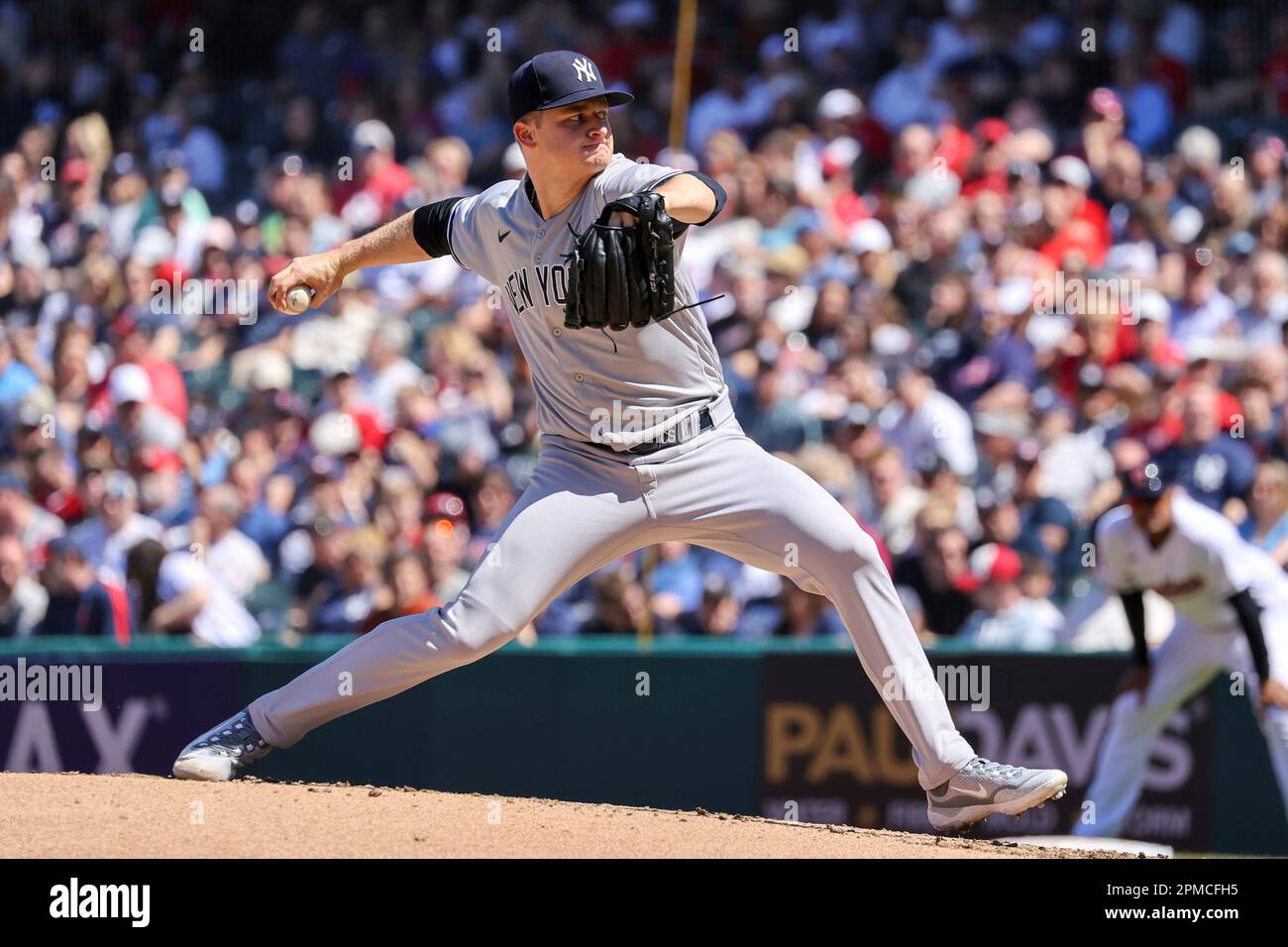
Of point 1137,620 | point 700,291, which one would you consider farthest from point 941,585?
point 700,291

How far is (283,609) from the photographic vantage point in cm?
945

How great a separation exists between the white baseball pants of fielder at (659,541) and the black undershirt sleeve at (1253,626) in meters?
3.82

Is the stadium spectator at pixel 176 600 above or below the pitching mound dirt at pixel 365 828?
above

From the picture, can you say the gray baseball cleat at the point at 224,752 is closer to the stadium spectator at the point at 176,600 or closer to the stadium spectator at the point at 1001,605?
the stadium spectator at the point at 176,600

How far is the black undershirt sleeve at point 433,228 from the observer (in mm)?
5375

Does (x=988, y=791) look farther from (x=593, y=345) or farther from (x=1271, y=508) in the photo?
(x=1271, y=508)

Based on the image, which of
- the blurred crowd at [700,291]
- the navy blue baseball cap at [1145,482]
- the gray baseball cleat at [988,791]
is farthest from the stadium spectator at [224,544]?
the gray baseball cleat at [988,791]

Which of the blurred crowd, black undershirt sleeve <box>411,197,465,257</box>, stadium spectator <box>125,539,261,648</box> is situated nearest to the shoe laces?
black undershirt sleeve <box>411,197,465,257</box>

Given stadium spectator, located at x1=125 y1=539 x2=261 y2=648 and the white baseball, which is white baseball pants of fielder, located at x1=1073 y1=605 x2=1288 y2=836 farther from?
the white baseball

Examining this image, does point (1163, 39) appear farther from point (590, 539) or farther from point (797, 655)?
point (590, 539)

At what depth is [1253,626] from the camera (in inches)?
336

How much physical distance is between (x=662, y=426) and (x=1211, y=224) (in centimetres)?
658

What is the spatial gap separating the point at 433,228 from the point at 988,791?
7.12 ft

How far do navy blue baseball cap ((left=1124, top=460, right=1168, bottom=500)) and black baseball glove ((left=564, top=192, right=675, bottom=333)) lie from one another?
4.44 metres
